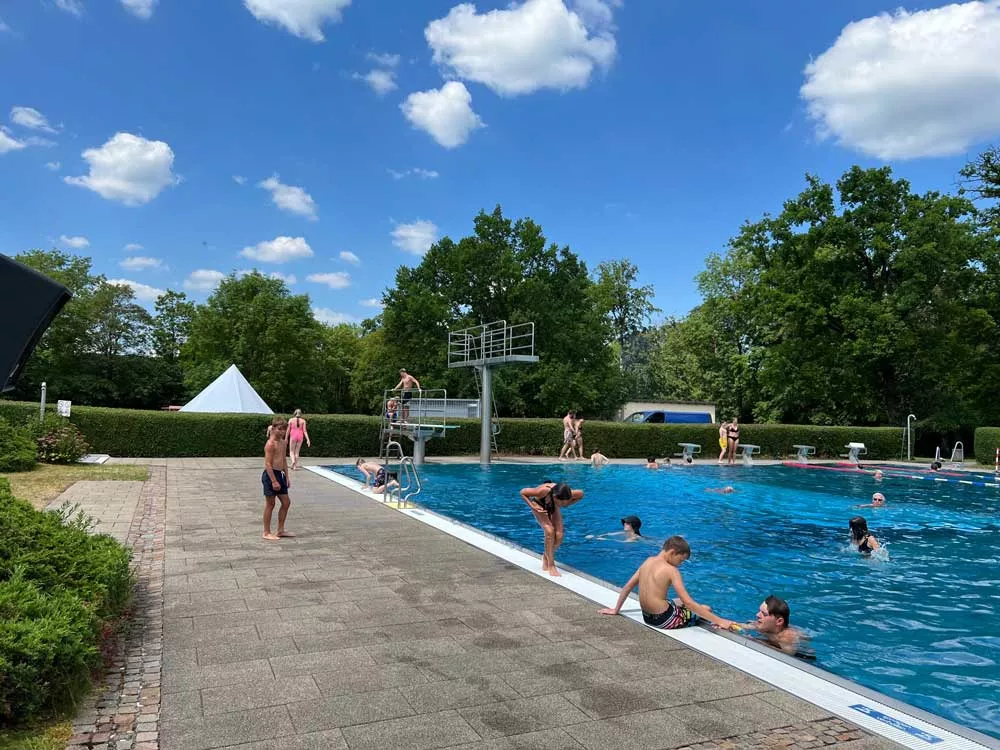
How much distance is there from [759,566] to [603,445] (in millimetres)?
19203

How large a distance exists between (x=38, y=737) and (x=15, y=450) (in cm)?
1485

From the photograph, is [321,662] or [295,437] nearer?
[321,662]

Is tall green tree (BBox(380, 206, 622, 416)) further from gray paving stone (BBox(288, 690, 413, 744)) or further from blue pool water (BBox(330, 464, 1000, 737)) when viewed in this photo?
gray paving stone (BBox(288, 690, 413, 744))

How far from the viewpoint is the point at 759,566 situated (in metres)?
10.4

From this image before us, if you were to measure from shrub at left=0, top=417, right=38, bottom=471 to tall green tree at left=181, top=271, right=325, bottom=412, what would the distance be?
33.6 metres

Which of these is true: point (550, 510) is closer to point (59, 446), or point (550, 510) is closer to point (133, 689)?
point (133, 689)

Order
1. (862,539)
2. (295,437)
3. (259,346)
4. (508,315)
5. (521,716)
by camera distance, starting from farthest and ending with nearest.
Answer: (259,346), (508,315), (295,437), (862,539), (521,716)

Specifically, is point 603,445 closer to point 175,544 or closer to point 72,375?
point 175,544

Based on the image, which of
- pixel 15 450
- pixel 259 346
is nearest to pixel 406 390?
pixel 15 450

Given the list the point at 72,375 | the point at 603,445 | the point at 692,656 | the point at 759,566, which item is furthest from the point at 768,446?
the point at 72,375

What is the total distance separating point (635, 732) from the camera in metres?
3.84

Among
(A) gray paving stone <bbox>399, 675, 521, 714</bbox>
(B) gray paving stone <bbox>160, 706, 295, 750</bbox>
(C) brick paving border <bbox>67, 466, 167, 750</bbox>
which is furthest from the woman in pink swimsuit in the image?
(B) gray paving stone <bbox>160, 706, 295, 750</bbox>

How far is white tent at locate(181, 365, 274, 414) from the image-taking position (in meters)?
27.8

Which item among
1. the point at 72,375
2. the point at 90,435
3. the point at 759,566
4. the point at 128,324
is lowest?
the point at 759,566
